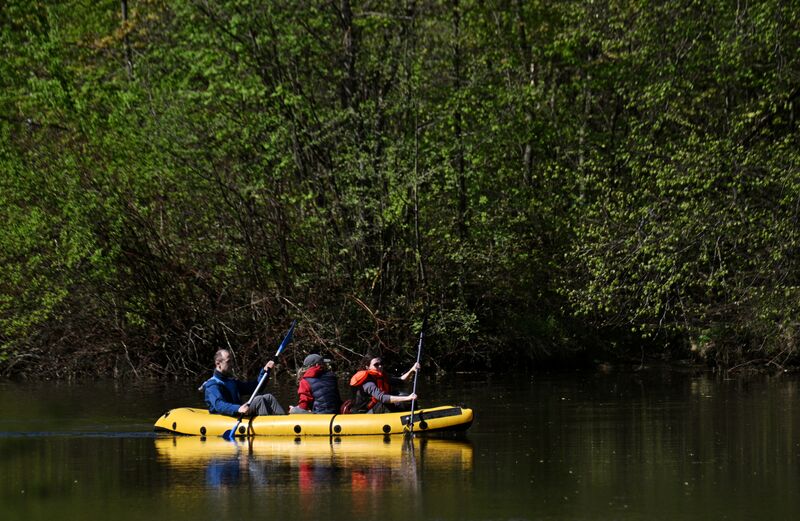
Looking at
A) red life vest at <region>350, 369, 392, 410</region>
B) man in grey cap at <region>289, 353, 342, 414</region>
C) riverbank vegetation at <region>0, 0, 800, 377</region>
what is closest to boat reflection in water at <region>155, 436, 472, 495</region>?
man in grey cap at <region>289, 353, 342, 414</region>

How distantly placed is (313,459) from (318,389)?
2589mm

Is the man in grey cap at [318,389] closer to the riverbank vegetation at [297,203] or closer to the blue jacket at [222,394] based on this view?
the blue jacket at [222,394]

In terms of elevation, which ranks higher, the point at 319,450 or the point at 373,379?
the point at 373,379

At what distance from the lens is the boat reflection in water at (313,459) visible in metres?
12.7

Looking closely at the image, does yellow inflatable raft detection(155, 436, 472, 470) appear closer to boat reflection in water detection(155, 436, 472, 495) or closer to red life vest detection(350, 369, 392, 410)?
boat reflection in water detection(155, 436, 472, 495)

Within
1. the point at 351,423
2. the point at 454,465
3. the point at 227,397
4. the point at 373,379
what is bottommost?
the point at 454,465

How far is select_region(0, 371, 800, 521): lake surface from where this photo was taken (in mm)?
10984

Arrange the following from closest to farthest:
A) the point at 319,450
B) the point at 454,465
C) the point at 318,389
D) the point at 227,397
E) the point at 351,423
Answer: the point at 454,465, the point at 319,450, the point at 351,423, the point at 318,389, the point at 227,397

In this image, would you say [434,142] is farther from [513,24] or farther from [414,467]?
[414,467]

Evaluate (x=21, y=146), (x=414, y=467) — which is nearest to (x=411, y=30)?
(x=21, y=146)

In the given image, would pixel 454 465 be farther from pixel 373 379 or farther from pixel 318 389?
pixel 373 379

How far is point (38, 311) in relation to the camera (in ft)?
82.8

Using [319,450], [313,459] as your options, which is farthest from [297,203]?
[313,459]

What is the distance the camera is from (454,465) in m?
13.6
